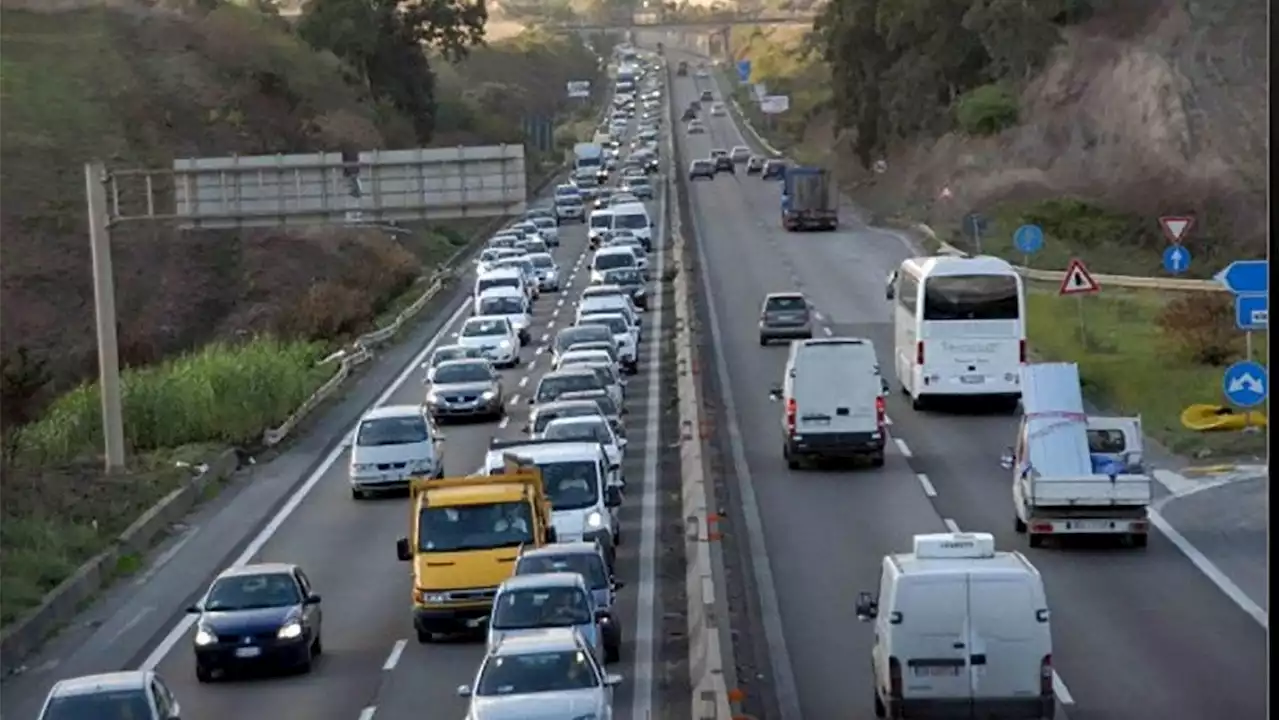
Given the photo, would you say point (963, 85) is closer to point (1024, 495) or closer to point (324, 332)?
point (324, 332)

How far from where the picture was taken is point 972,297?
4284 centimetres

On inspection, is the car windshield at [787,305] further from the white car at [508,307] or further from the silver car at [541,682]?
the silver car at [541,682]

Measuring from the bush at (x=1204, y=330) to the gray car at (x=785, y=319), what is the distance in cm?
905

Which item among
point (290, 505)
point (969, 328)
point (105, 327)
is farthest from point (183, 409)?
point (969, 328)

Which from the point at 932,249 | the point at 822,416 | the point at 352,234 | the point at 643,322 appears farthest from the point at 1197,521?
the point at 352,234

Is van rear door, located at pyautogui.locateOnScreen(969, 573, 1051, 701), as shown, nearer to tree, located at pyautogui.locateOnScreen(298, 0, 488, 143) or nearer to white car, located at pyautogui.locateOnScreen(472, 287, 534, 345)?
white car, located at pyautogui.locateOnScreen(472, 287, 534, 345)

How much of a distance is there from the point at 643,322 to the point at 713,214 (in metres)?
39.1

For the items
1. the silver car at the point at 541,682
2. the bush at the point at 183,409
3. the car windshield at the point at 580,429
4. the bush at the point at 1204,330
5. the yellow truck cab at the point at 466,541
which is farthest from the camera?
the bush at the point at 1204,330

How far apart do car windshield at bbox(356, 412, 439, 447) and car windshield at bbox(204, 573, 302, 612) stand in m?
13.3

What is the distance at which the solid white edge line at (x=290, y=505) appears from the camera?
28298mm

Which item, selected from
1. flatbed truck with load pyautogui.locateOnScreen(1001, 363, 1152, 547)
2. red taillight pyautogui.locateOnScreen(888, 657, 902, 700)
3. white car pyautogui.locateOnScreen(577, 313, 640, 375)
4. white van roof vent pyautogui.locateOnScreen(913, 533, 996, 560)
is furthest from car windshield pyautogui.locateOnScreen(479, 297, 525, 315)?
red taillight pyautogui.locateOnScreen(888, 657, 902, 700)

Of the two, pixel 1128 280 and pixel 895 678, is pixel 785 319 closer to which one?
pixel 1128 280

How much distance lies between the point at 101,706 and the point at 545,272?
193ft

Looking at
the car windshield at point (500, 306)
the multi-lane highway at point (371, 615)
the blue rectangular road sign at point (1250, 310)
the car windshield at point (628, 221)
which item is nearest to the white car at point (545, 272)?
the car windshield at point (628, 221)
